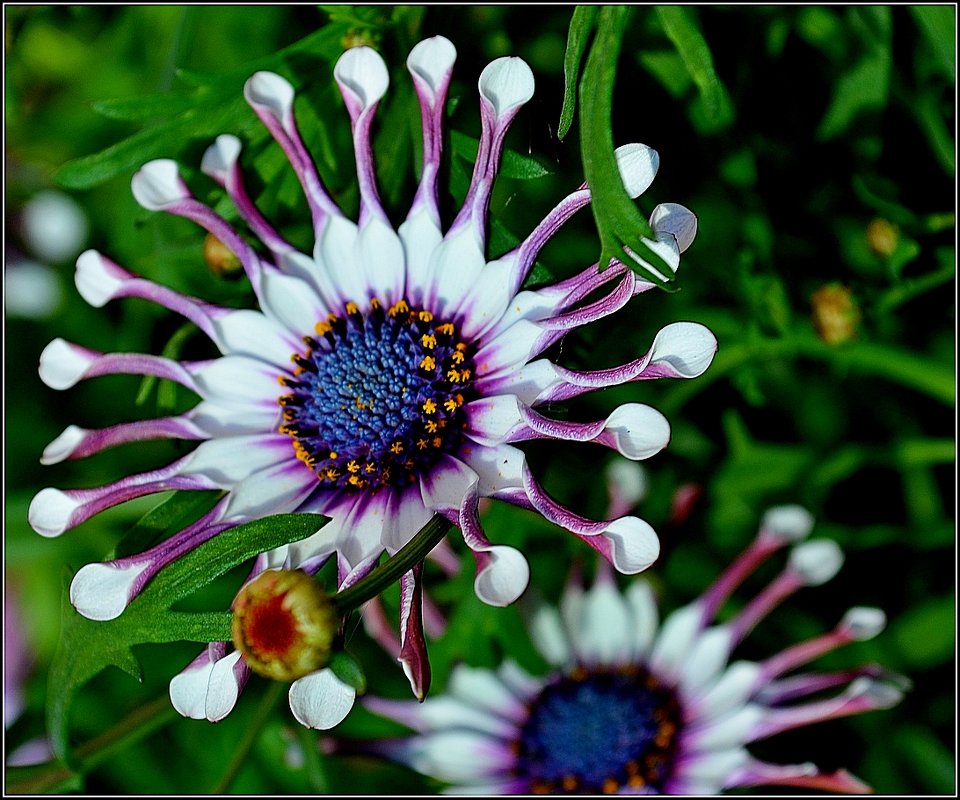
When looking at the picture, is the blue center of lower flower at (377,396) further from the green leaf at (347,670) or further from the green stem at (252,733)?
the green stem at (252,733)

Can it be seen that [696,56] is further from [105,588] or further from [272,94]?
[105,588]

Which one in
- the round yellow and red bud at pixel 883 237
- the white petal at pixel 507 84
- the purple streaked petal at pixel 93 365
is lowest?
the purple streaked petal at pixel 93 365

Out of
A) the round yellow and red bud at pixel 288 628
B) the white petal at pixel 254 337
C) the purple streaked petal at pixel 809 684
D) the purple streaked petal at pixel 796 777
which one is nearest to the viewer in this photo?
the round yellow and red bud at pixel 288 628

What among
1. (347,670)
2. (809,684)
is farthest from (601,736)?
(347,670)

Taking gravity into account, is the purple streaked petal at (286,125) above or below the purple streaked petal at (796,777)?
above

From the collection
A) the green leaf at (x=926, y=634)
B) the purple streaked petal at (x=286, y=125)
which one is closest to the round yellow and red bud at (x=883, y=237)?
the green leaf at (x=926, y=634)

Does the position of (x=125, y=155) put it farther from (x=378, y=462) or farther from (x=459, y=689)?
(x=459, y=689)
